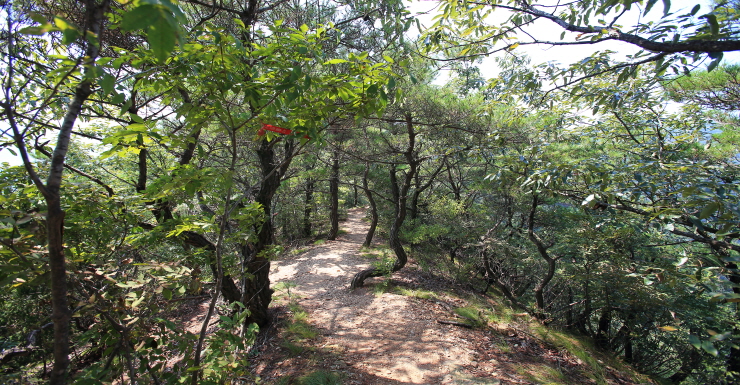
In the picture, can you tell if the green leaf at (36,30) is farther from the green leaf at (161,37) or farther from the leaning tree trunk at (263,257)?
the leaning tree trunk at (263,257)

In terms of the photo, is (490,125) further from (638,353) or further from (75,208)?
(638,353)

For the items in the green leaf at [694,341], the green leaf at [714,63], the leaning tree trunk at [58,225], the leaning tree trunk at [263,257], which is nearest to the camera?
the leaning tree trunk at [58,225]

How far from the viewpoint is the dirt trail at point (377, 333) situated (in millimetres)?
3529

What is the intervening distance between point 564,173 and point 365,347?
129 inches

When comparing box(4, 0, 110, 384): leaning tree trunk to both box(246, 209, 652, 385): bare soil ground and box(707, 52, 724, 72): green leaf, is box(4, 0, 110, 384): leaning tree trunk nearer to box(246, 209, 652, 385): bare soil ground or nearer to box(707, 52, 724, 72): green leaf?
box(707, 52, 724, 72): green leaf

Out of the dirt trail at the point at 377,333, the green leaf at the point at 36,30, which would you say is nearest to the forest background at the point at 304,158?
the green leaf at the point at 36,30

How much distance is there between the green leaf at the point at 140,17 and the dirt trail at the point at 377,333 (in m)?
3.61

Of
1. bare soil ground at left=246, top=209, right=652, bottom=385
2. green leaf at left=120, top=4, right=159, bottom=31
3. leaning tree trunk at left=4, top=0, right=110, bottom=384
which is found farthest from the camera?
bare soil ground at left=246, top=209, right=652, bottom=385

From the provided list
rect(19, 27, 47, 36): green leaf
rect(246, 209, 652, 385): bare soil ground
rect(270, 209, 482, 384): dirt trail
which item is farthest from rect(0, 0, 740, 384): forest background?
rect(270, 209, 482, 384): dirt trail

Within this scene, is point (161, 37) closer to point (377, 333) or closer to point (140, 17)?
point (140, 17)

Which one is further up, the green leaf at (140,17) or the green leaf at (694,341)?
the green leaf at (140,17)

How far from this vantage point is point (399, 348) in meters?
4.12

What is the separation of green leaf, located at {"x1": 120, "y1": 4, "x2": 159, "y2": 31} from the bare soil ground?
3582mm

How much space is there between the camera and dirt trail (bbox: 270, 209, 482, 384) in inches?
139
